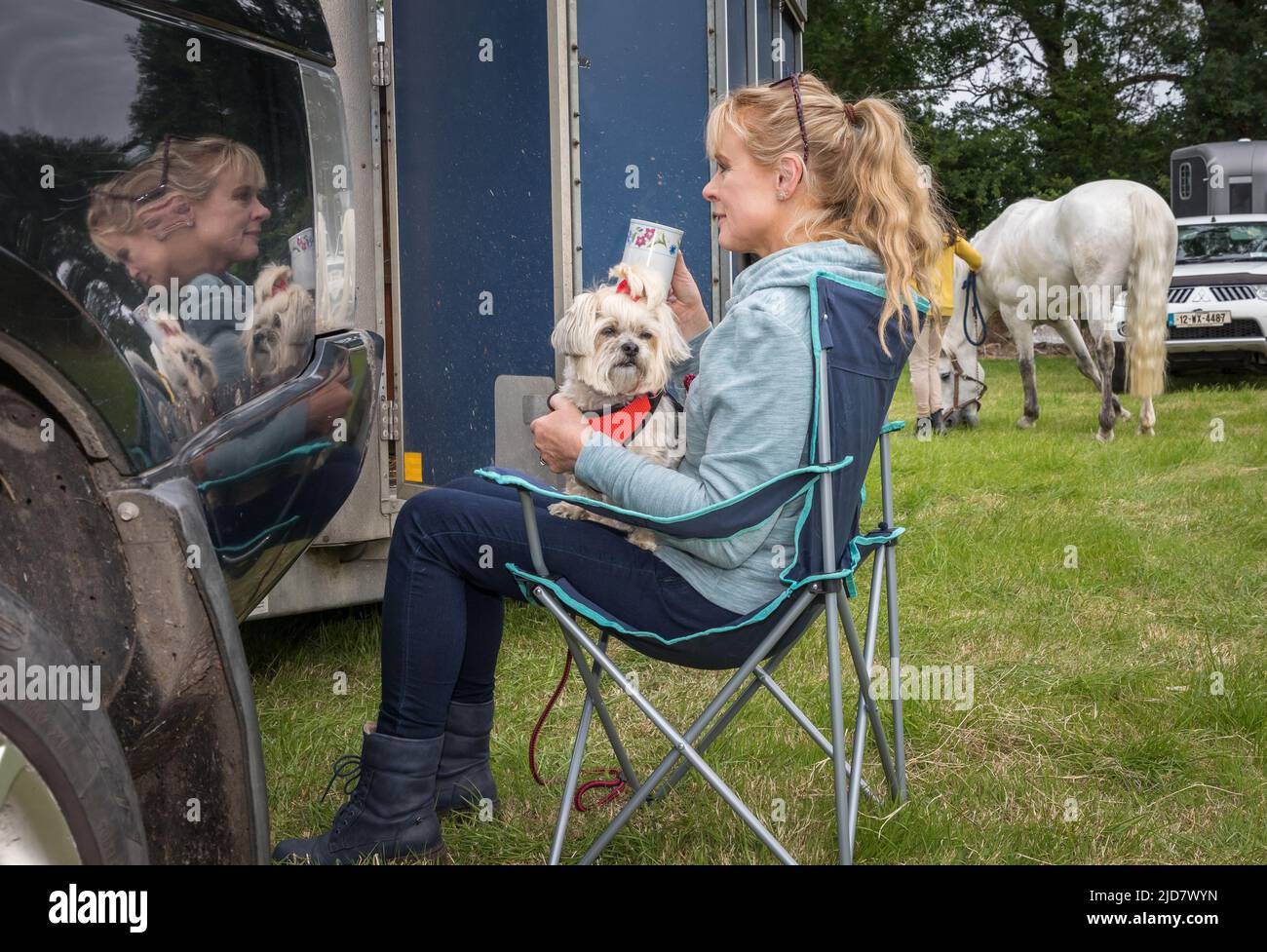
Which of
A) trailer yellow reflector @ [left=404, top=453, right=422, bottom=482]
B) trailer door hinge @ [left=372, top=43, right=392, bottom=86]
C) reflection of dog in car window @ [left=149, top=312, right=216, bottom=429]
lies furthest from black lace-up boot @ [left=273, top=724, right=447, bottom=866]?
trailer door hinge @ [left=372, top=43, right=392, bottom=86]

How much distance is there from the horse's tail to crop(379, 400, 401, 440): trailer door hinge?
691 cm

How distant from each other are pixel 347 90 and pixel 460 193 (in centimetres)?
47

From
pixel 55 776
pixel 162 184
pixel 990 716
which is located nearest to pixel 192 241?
pixel 162 184

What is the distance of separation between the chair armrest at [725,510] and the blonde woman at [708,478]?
0.05m

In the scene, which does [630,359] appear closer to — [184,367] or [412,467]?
[184,367]

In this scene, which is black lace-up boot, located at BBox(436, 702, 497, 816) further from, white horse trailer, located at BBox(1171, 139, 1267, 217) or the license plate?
white horse trailer, located at BBox(1171, 139, 1267, 217)

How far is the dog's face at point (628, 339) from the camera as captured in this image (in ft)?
9.46

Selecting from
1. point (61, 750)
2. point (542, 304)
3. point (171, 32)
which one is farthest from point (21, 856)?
point (542, 304)

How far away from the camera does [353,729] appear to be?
3.61 metres

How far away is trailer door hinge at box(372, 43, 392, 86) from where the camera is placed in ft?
13.5

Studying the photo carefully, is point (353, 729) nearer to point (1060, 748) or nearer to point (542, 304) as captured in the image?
point (542, 304)

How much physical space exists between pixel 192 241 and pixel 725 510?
1010mm

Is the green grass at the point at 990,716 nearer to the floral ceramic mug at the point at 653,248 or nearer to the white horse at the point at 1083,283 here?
the floral ceramic mug at the point at 653,248

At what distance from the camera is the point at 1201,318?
13.9 metres
